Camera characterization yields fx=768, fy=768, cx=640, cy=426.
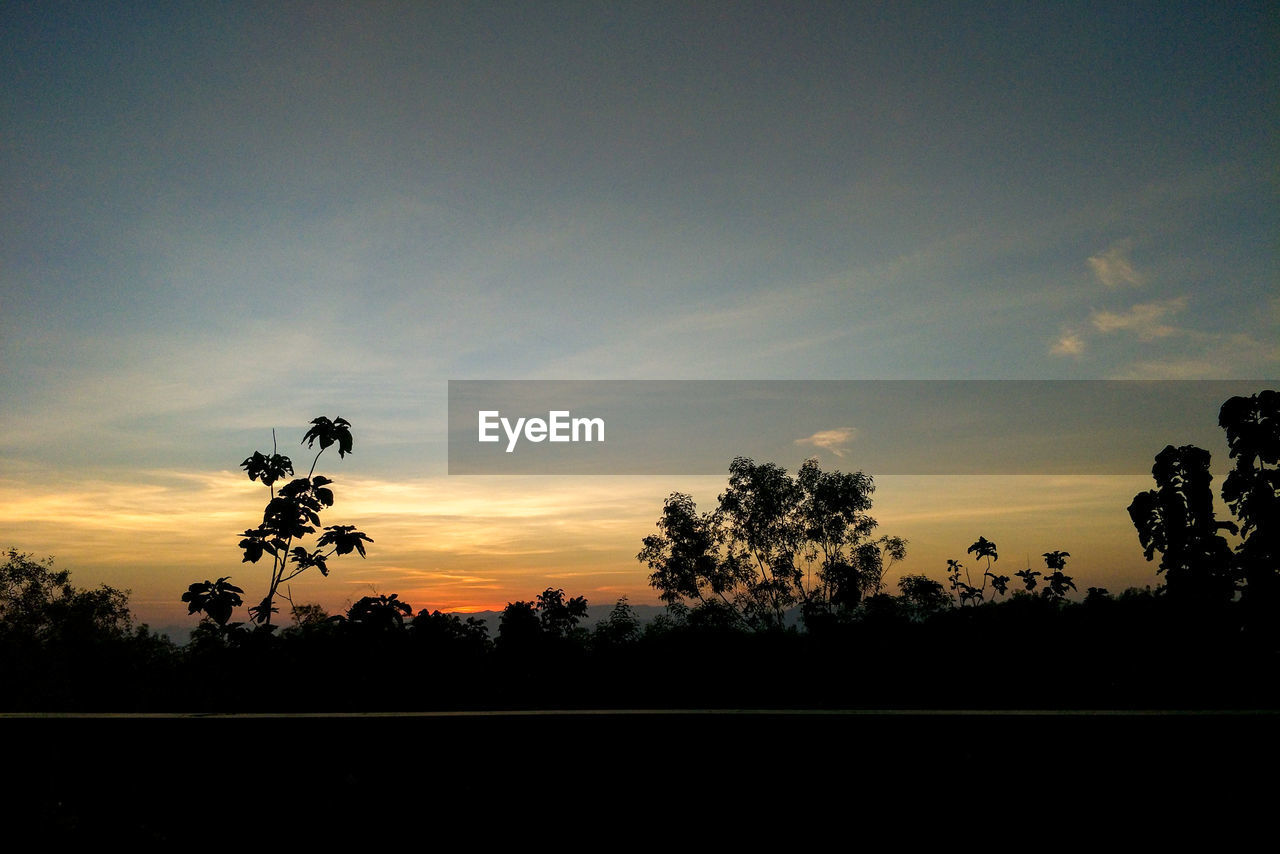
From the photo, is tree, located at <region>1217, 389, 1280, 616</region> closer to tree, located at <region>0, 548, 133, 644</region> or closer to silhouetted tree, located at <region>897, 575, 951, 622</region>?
silhouetted tree, located at <region>897, 575, 951, 622</region>

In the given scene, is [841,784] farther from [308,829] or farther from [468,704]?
[468,704]

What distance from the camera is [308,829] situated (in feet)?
4.32

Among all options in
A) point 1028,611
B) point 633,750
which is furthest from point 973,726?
point 1028,611

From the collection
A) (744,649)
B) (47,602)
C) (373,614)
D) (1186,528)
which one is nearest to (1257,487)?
(1186,528)

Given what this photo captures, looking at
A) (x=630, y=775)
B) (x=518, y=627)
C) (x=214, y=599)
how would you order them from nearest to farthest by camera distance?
(x=630, y=775) → (x=214, y=599) → (x=518, y=627)

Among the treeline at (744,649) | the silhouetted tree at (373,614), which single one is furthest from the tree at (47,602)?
the silhouetted tree at (373,614)

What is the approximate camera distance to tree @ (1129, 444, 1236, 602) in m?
7.91

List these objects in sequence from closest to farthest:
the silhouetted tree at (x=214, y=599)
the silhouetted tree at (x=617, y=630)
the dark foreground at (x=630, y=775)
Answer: the dark foreground at (x=630, y=775), the silhouetted tree at (x=214, y=599), the silhouetted tree at (x=617, y=630)

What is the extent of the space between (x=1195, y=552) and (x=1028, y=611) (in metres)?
3.10

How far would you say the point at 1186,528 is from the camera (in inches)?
319

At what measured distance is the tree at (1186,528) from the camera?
311 inches

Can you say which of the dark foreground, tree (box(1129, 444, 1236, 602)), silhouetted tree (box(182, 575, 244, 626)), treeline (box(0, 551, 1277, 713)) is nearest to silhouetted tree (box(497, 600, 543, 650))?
treeline (box(0, 551, 1277, 713))

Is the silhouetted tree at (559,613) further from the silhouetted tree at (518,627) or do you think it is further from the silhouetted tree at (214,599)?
the silhouetted tree at (214,599)

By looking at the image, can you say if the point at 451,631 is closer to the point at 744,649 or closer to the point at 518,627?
the point at 518,627
